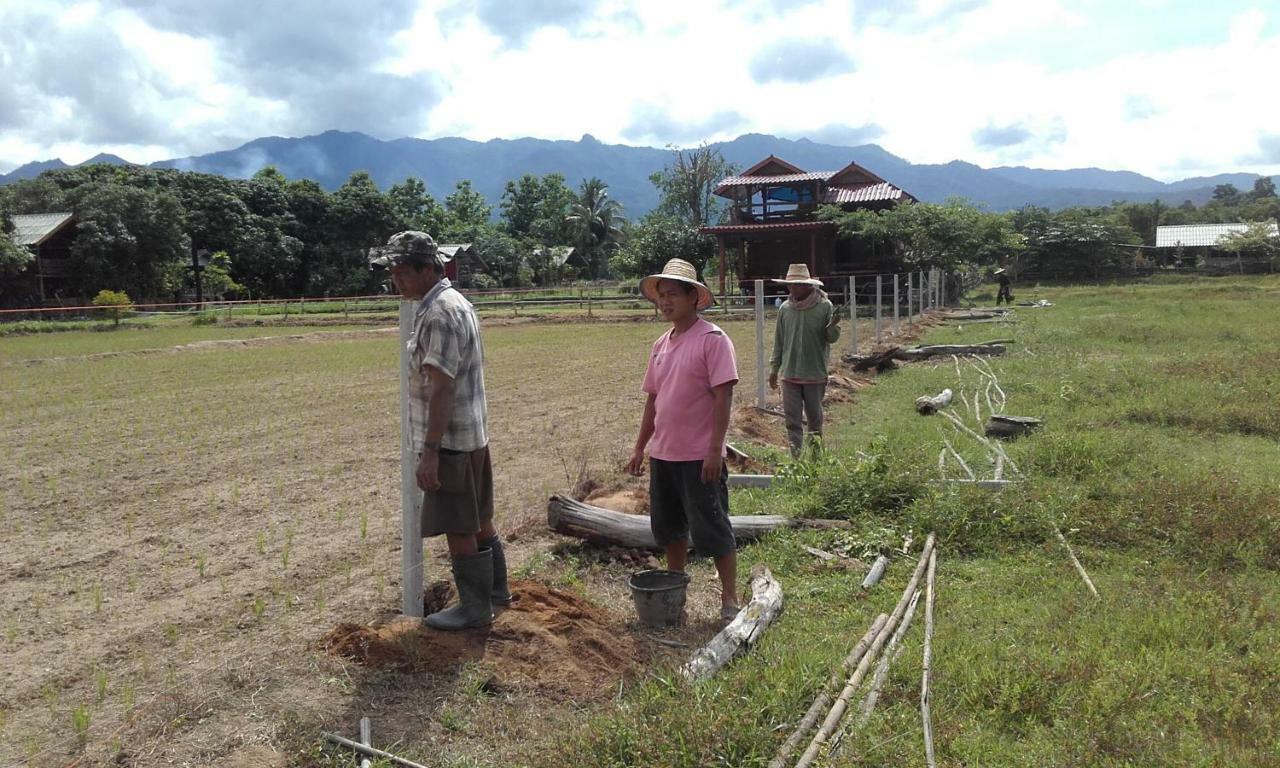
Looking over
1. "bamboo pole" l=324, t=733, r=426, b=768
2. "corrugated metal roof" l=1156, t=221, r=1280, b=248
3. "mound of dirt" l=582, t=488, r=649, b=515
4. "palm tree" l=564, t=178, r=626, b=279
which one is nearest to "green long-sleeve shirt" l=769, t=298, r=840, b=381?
"mound of dirt" l=582, t=488, r=649, b=515

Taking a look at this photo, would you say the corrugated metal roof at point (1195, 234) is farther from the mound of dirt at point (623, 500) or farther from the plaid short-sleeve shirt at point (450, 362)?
the plaid short-sleeve shirt at point (450, 362)

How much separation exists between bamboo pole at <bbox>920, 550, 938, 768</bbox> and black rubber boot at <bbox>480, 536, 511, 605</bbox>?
1.95 m

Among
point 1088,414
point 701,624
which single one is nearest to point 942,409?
point 1088,414

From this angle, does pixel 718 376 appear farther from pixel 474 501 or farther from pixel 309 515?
pixel 309 515

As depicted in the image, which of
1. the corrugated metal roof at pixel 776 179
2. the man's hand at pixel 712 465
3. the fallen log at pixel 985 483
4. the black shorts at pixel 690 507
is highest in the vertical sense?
the corrugated metal roof at pixel 776 179

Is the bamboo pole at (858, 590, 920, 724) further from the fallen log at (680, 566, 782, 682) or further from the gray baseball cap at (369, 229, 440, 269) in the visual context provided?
the gray baseball cap at (369, 229, 440, 269)

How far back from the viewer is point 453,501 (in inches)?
153

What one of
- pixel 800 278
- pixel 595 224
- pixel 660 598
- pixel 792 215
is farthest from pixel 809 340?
pixel 595 224

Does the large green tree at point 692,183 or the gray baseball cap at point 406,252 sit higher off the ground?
the large green tree at point 692,183

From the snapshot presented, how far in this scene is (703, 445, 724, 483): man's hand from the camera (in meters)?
4.13

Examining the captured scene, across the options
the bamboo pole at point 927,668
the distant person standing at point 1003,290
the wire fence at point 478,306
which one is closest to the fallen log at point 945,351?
the bamboo pole at point 927,668

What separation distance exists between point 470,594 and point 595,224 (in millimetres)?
63247

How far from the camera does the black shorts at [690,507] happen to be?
4.23 meters

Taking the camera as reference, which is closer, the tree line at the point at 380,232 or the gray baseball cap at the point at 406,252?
the gray baseball cap at the point at 406,252
